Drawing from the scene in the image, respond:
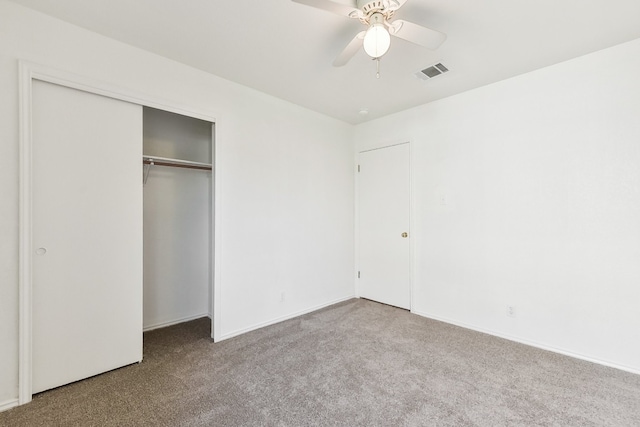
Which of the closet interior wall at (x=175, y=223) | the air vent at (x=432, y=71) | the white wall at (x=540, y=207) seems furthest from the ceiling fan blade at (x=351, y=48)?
the closet interior wall at (x=175, y=223)

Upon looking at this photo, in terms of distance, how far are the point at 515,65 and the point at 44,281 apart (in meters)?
4.11

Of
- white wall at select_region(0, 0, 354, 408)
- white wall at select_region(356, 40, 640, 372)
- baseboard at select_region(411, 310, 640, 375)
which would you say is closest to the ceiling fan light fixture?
white wall at select_region(356, 40, 640, 372)

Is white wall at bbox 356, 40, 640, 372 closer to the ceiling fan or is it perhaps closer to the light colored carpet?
the light colored carpet

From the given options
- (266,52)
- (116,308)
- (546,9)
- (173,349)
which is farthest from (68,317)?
(546,9)

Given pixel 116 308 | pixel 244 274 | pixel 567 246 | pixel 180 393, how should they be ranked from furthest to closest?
pixel 244 274
pixel 567 246
pixel 116 308
pixel 180 393

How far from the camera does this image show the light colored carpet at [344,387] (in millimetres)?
1728

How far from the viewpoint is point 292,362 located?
2367mm

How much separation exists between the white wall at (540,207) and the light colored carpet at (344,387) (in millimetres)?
345

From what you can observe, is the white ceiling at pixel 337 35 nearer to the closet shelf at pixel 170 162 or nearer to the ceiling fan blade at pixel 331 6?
the ceiling fan blade at pixel 331 6

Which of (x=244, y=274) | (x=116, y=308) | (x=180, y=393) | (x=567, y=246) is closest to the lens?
(x=180, y=393)

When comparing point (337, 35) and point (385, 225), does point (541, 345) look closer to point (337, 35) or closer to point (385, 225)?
point (385, 225)

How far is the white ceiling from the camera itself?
1844 mm

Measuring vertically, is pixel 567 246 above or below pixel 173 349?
above

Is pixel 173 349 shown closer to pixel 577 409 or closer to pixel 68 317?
pixel 68 317
